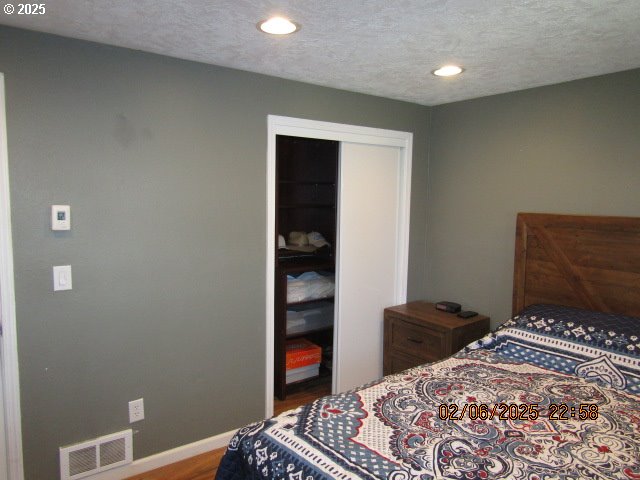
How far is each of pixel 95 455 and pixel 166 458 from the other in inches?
14.8

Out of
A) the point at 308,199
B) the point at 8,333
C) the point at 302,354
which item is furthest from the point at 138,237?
the point at 308,199

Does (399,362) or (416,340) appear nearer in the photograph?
(416,340)

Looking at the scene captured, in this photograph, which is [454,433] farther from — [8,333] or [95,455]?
[8,333]

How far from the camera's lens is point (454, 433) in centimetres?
167

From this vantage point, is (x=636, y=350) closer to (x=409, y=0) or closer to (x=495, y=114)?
(x=495, y=114)

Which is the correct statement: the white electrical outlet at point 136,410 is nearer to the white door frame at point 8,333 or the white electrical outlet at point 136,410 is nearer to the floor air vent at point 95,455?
the floor air vent at point 95,455

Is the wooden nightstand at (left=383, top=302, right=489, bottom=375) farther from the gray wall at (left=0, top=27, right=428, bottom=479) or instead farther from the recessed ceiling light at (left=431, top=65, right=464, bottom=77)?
the recessed ceiling light at (left=431, top=65, right=464, bottom=77)

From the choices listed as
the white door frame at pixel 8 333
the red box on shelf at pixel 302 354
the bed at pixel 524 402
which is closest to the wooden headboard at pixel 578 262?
the bed at pixel 524 402

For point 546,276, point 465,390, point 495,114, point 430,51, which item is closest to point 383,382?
point 465,390

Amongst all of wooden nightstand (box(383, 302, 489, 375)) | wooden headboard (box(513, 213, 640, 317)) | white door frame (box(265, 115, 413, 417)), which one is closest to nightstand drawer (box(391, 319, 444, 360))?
wooden nightstand (box(383, 302, 489, 375))

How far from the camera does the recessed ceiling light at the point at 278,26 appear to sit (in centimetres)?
177

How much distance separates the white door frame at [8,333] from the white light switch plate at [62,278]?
0.16 meters

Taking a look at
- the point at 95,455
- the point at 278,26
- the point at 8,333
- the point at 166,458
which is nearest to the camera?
the point at 278,26

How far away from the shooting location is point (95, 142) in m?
2.16
